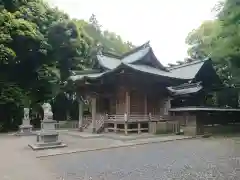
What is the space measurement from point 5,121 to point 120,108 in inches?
438

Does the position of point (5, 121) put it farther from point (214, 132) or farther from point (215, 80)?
point (215, 80)

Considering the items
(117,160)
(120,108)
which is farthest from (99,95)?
(117,160)

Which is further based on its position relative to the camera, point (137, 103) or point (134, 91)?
point (137, 103)

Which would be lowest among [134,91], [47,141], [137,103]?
[47,141]

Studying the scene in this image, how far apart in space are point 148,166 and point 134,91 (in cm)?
1103

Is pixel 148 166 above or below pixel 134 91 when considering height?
below

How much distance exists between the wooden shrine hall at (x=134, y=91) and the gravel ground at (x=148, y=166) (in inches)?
286

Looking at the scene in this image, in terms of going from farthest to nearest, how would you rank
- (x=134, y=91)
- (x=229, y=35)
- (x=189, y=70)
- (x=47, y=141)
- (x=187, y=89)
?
(x=189, y=70)
(x=187, y=89)
(x=134, y=91)
(x=229, y=35)
(x=47, y=141)

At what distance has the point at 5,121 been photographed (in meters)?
22.0

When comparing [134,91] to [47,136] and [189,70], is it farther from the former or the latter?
[189,70]

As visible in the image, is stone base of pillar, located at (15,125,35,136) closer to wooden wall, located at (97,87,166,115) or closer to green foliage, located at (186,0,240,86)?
wooden wall, located at (97,87,166,115)

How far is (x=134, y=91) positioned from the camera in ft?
58.4

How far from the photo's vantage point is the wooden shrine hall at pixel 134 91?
16.6m

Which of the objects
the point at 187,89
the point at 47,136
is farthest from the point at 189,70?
the point at 47,136
